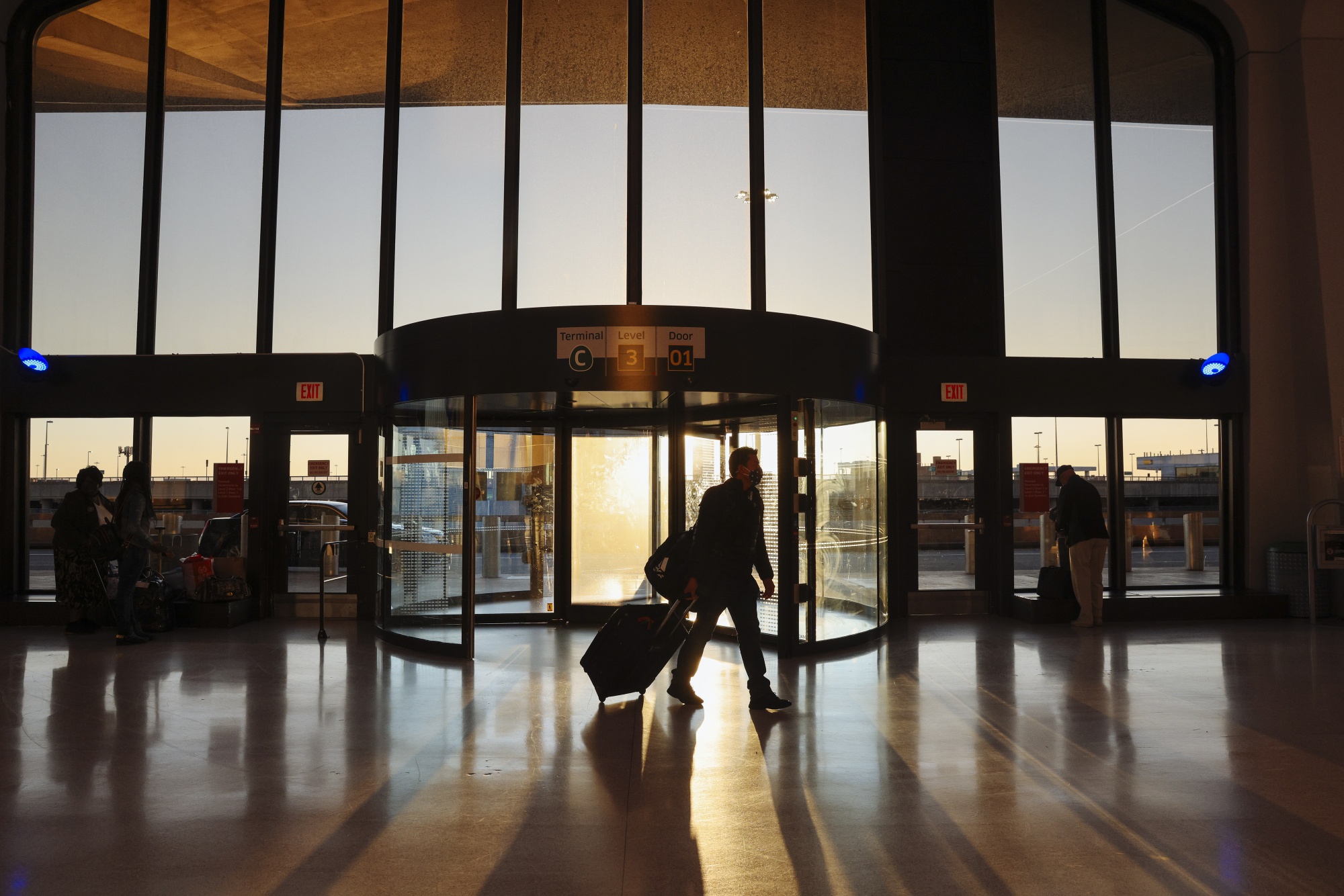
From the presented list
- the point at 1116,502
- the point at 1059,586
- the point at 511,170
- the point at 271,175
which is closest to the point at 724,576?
the point at 1059,586

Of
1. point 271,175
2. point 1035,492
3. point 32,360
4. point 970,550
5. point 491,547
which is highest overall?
point 271,175

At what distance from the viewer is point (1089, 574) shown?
8844 millimetres

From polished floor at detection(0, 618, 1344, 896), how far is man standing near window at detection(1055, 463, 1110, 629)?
5.78 feet

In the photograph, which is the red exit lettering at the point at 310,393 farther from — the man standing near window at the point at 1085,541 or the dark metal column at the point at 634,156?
the man standing near window at the point at 1085,541

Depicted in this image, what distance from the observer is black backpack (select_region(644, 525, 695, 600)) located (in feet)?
18.7

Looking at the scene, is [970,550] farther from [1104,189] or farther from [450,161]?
[450,161]

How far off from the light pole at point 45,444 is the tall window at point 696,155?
6.36 meters

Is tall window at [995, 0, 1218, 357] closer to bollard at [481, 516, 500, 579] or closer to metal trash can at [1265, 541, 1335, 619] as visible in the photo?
metal trash can at [1265, 541, 1335, 619]

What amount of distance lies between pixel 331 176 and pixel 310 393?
2.38m

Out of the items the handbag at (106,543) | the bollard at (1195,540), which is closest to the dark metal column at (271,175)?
the handbag at (106,543)

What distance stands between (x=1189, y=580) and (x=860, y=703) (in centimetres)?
614

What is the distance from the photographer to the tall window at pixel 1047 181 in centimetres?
1016

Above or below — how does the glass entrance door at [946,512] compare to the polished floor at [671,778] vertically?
above

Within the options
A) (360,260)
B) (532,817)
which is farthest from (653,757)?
(360,260)
